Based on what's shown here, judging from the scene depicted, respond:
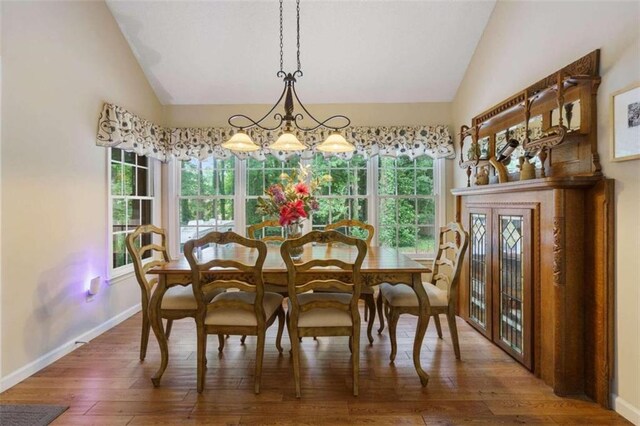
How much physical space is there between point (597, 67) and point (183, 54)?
143 inches

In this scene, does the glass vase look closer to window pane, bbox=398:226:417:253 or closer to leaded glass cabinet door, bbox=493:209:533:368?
leaded glass cabinet door, bbox=493:209:533:368

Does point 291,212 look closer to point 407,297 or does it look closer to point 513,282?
point 407,297

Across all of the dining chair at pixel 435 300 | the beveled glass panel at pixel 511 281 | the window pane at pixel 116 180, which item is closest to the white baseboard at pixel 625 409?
the beveled glass panel at pixel 511 281

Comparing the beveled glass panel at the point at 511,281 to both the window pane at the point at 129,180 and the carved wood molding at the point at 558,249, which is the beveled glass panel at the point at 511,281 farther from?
the window pane at the point at 129,180

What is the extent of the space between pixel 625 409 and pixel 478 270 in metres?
1.40

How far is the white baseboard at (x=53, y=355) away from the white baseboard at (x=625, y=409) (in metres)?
3.69

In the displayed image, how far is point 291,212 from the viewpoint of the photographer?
8.40ft

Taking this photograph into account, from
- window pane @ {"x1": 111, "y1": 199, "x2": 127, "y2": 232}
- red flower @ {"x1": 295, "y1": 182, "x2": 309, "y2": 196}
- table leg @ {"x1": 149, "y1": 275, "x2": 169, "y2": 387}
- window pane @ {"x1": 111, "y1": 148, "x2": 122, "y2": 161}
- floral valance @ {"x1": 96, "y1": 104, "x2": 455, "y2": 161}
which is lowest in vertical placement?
table leg @ {"x1": 149, "y1": 275, "x2": 169, "y2": 387}

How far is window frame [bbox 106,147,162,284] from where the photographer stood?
3.32 metres

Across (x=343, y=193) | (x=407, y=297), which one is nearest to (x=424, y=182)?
(x=343, y=193)

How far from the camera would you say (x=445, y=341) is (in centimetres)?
295

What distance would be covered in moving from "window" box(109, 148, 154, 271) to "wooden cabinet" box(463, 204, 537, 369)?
138 inches

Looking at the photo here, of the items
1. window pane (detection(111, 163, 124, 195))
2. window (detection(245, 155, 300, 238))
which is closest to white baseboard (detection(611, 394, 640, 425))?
window (detection(245, 155, 300, 238))

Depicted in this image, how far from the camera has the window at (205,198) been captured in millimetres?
4449
